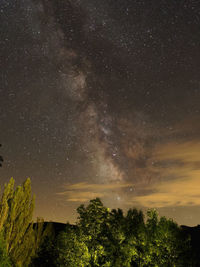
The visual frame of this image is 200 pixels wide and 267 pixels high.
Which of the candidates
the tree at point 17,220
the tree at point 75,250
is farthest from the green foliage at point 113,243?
the tree at point 17,220

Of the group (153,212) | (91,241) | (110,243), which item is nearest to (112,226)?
(110,243)

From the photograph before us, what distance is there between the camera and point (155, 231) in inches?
937

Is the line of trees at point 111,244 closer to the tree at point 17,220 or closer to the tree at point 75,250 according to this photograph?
the tree at point 75,250

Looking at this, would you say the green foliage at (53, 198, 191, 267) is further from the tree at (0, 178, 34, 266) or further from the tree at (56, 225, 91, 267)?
the tree at (0, 178, 34, 266)

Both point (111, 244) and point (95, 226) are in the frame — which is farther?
point (111, 244)

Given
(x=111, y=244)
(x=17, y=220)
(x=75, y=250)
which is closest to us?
(x=75, y=250)

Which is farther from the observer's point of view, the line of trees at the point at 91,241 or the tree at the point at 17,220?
the tree at the point at 17,220

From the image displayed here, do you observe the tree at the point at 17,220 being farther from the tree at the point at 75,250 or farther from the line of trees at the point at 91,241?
the tree at the point at 75,250

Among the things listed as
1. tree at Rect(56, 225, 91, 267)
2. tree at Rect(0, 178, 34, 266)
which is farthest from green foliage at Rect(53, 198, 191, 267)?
tree at Rect(0, 178, 34, 266)

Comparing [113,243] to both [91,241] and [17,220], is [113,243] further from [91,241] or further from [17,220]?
[17,220]

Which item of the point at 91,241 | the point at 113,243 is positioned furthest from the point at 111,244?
the point at 91,241

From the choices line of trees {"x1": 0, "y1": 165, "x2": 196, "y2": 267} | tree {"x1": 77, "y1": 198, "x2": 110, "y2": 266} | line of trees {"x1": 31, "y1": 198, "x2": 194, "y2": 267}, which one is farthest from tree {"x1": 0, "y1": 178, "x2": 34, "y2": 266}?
tree {"x1": 77, "y1": 198, "x2": 110, "y2": 266}

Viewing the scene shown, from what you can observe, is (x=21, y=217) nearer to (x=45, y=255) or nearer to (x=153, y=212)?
(x=45, y=255)

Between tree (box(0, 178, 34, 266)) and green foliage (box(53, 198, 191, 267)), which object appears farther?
tree (box(0, 178, 34, 266))
